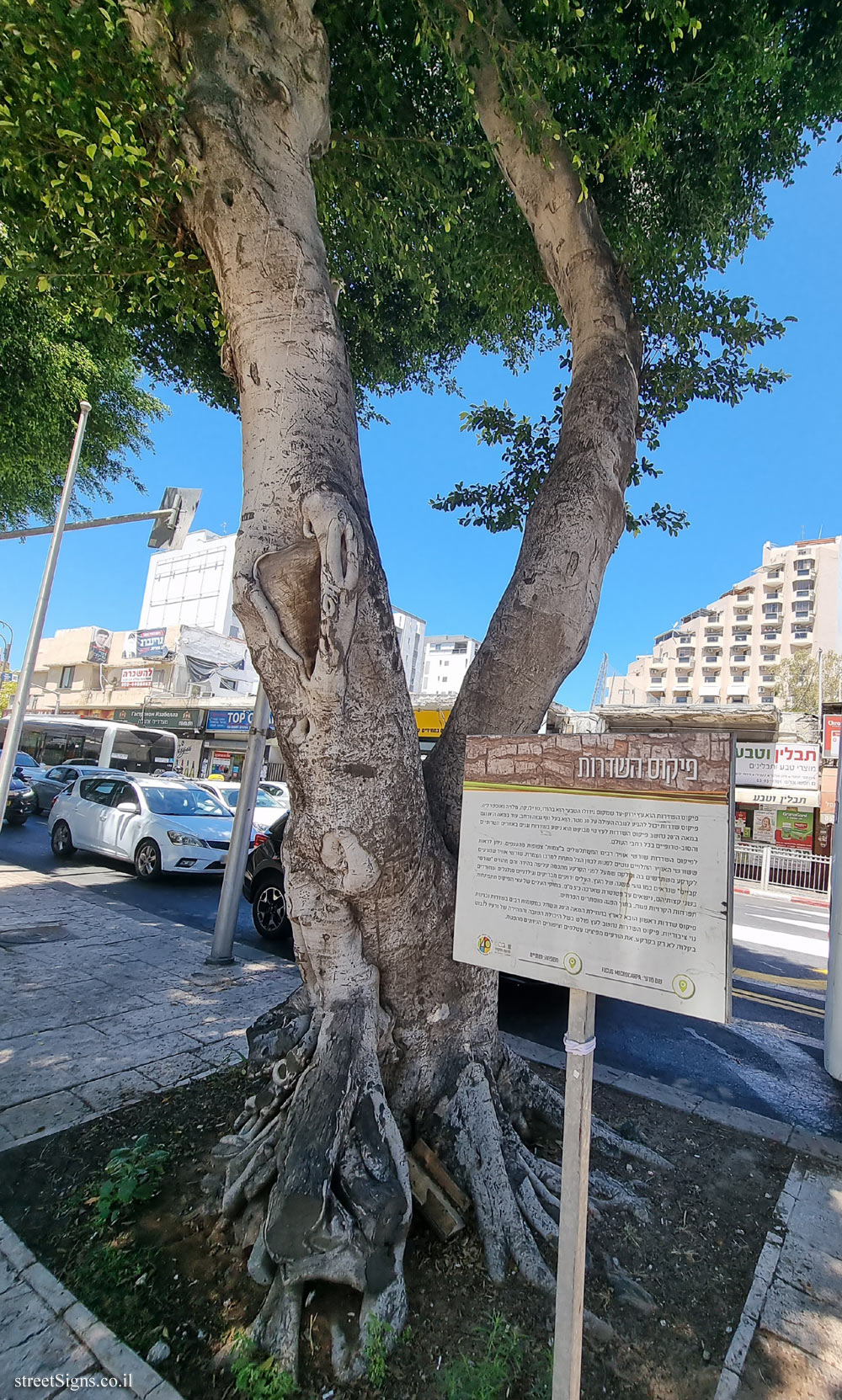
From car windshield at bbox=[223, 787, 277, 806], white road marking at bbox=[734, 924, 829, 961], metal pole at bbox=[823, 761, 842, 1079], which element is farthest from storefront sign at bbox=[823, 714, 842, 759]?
car windshield at bbox=[223, 787, 277, 806]

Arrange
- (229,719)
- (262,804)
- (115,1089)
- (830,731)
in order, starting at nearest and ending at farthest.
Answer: (115,1089) → (262,804) → (830,731) → (229,719)

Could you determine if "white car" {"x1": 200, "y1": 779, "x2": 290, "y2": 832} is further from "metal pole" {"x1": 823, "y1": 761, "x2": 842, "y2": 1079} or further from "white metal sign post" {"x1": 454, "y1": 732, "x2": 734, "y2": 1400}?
"white metal sign post" {"x1": 454, "y1": 732, "x2": 734, "y2": 1400}

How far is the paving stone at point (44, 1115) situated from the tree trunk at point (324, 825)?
3.63 ft

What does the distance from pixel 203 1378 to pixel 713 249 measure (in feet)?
24.2

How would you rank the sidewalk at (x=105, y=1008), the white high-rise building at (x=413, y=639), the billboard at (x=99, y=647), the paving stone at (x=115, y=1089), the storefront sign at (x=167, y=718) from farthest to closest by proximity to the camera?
1. the white high-rise building at (x=413, y=639)
2. the billboard at (x=99, y=647)
3. the storefront sign at (x=167, y=718)
4. the sidewalk at (x=105, y=1008)
5. the paving stone at (x=115, y=1089)

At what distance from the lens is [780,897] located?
1658cm

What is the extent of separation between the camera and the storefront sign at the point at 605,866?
1.53 metres

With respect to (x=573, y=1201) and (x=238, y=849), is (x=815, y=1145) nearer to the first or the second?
(x=573, y=1201)

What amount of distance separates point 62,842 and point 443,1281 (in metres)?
Answer: 12.1

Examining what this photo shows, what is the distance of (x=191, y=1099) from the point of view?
11.9 feet

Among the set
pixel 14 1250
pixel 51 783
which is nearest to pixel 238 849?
pixel 14 1250

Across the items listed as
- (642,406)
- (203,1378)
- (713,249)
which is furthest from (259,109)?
(203,1378)

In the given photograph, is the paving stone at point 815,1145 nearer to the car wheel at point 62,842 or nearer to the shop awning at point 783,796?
the car wheel at point 62,842

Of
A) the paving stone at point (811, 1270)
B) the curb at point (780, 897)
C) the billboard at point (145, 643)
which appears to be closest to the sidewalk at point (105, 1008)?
the paving stone at point (811, 1270)
